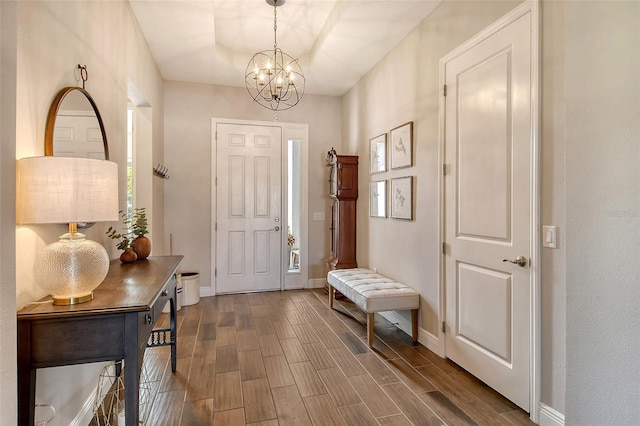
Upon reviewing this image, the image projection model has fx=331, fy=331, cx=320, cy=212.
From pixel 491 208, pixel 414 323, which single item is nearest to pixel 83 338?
pixel 491 208

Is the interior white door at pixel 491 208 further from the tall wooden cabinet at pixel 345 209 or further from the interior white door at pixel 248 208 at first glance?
the interior white door at pixel 248 208

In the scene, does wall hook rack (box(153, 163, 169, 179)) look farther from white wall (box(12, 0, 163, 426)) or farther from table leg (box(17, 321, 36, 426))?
table leg (box(17, 321, 36, 426))

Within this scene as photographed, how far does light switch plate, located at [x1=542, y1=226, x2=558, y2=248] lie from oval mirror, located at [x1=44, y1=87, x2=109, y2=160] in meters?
2.56

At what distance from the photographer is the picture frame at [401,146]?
321 cm

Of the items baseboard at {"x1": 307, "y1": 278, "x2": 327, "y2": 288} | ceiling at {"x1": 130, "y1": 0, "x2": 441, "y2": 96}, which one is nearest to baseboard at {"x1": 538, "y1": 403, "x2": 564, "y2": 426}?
ceiling at {"x1": 130, "y1": 0, "x2": 441, "y2": 96}

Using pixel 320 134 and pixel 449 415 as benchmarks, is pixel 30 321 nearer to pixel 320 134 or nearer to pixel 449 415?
pixel 449 415

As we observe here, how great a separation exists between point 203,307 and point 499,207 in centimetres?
350

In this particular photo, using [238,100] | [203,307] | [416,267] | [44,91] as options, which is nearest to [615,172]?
[416,267]

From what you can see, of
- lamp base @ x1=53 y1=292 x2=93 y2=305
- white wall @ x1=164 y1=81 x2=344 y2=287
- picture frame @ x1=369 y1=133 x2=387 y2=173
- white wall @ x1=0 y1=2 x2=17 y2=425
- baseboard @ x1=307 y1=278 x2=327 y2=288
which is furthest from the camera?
baseboard @ x1=307 y1=278 x2=327 y2=288

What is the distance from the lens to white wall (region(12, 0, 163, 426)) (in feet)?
4.38

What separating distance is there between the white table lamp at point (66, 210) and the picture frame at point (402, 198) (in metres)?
2.53

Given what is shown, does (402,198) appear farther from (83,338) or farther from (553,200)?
(83,338)

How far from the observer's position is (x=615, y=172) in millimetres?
1276

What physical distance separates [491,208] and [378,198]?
174cm
